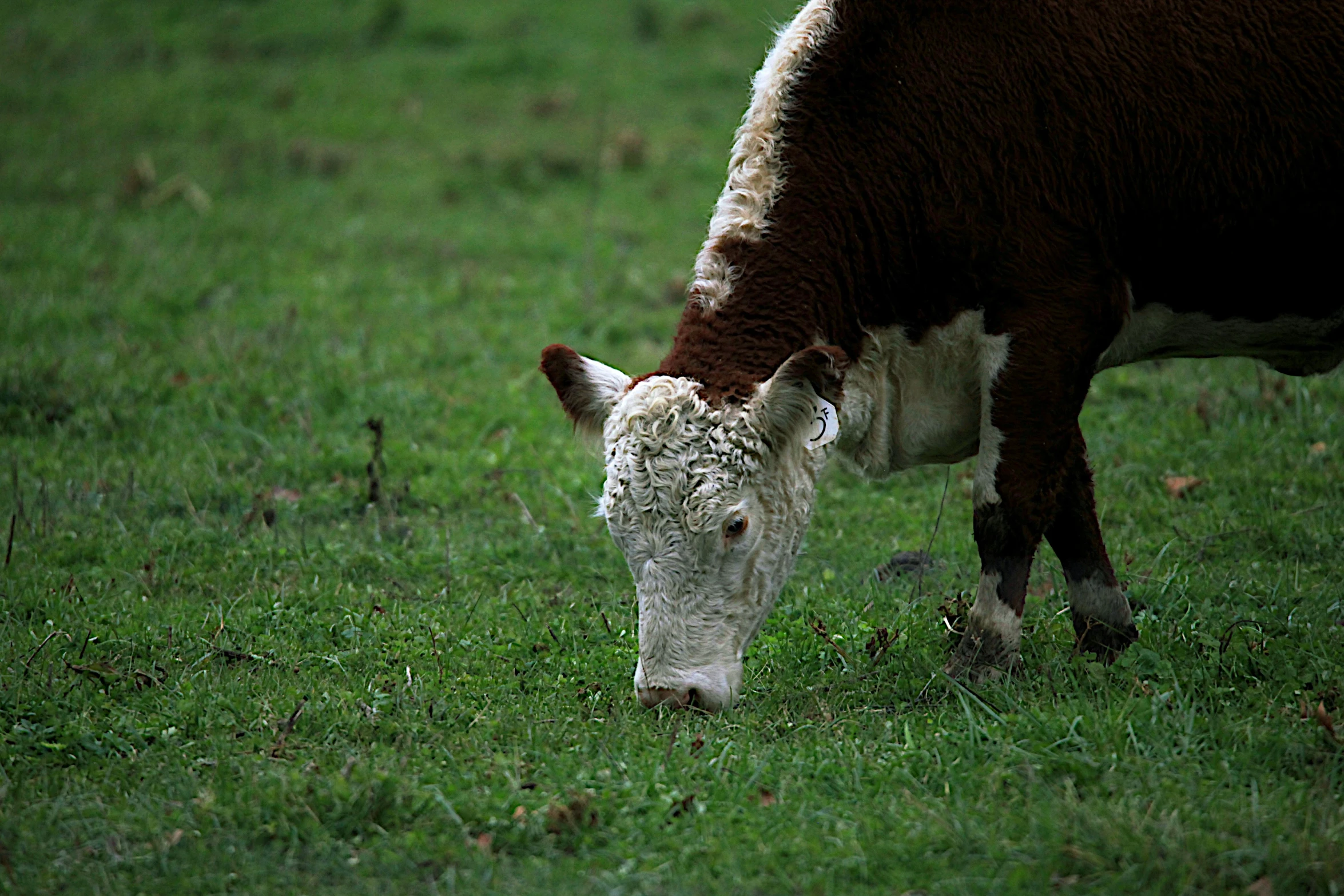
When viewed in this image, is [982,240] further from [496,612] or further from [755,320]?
[496,612]

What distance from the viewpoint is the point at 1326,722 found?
4.19m

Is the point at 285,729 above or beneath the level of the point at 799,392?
beneath

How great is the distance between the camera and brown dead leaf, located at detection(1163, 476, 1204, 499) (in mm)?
6984

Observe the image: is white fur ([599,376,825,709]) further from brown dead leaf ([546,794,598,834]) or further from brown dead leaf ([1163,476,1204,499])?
brown dead leaf ([1163,476,1204,499])

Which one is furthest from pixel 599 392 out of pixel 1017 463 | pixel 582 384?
pixel 1017 463

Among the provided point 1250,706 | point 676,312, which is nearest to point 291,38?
point 676,312

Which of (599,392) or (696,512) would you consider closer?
(696,512)

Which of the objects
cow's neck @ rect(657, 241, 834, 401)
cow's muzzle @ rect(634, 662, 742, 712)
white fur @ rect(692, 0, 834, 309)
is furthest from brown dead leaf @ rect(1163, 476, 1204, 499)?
cow's muzzle @ rect(634, 662, 742, 712)

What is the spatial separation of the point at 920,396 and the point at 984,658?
1011 mm

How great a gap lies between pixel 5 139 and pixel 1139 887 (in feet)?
47.9

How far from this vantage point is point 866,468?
5.21 meters

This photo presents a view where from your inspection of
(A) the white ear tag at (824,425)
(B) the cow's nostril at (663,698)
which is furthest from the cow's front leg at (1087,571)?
(B) the cow's nostril at (663,698)

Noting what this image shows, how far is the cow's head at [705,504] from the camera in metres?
4.46

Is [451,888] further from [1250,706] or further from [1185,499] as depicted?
[1185,499]
